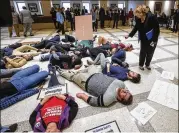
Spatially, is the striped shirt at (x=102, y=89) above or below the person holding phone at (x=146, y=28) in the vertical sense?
below

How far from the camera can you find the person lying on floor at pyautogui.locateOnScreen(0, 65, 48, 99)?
179cm

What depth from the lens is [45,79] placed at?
239cm

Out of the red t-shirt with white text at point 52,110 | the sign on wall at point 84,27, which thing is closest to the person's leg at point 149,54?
the sign on wall at point 84,27

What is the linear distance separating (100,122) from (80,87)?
2.40 ft

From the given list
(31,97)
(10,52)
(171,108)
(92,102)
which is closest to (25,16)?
(10,52)

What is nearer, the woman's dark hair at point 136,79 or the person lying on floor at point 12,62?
the woman's dark hair at point 136,79

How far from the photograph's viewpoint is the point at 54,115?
54.4 inches

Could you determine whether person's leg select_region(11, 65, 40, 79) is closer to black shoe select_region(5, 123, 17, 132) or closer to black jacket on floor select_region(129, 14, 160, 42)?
black shoe select_region(5, 123, 17, 132)

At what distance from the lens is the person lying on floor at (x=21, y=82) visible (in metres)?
1.79

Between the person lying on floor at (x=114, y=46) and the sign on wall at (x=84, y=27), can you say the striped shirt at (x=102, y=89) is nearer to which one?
the person lying on floor at (x=114, y=46)

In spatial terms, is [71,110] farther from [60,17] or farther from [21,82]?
[60,17]

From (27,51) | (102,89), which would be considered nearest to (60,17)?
(27,51)

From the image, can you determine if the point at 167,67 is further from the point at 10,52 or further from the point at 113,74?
the point at 10,52

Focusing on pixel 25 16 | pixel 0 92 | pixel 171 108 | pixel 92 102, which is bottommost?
pixel 171 108
